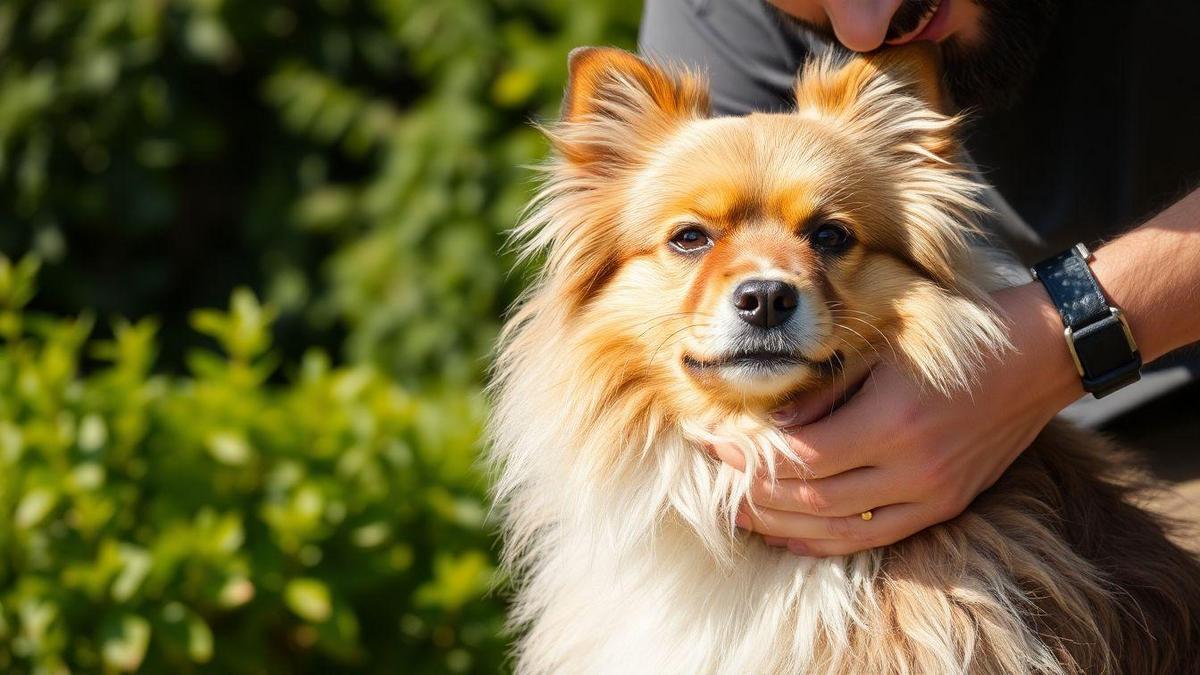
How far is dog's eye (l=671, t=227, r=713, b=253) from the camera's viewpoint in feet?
7.35

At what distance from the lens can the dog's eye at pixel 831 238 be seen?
2.20 metres

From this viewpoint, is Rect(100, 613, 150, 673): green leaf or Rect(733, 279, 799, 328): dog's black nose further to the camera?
Rect(100, 613, 150, 673): green leaf

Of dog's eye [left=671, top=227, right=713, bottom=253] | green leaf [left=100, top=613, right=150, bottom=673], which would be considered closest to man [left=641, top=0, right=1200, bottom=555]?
dog's eye [left=671, top=227, right=713, bottom=253]

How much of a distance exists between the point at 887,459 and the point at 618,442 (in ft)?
1.60

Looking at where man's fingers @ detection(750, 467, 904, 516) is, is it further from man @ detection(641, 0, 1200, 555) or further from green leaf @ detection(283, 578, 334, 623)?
green leaf @ detection(283, 578, 334, 623)

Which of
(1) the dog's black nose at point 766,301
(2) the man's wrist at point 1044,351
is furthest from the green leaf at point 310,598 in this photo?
(2) the man's wrist at point 1044,351

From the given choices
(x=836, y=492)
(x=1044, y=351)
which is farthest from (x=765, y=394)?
(x=1044, y=351)

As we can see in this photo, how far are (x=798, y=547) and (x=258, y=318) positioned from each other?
6.30 ft

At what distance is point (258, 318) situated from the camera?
349 cm

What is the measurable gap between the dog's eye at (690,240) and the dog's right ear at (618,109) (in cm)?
24

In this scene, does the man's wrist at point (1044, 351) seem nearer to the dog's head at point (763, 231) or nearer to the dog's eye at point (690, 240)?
the dog's head at point (763, 231)

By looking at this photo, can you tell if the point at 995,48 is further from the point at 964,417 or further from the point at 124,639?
the point at 124,639

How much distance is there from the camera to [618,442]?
2246 mm

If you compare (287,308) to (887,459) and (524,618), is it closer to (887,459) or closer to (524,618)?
(524,618)
